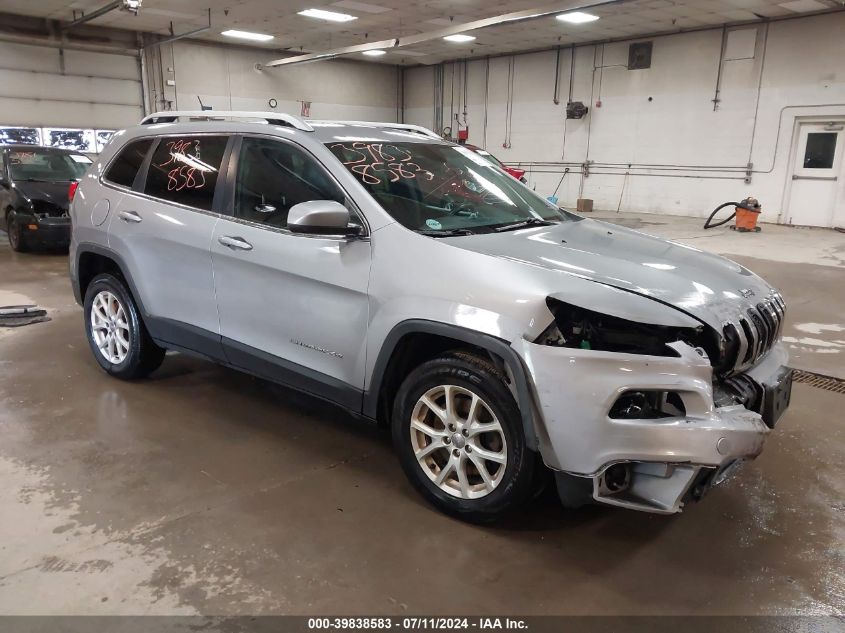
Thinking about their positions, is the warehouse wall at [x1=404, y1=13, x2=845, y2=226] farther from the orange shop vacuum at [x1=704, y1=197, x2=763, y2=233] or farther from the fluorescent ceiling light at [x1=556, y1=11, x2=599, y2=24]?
the fluorescent ceiling light at [x1=556, y1=11, x2=599, y2=24]

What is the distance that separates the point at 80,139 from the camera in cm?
1572

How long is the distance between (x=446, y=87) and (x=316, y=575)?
2089 cm

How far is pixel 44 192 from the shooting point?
9.41 meters

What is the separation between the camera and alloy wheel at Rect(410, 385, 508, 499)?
2.59m

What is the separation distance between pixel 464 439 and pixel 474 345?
0.40m

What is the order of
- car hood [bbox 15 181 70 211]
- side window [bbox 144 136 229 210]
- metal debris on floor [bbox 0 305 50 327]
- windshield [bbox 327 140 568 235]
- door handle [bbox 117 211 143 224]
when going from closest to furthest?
windshield [bbox 327 140 568 235] < side window [bbox 144 136 229 210] < door handle [bbox 117 211 143 224] < metal debris on floor [bbox 0 305 50 327] < car hood [bbox 15 181 70 211]

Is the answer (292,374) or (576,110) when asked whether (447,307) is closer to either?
(292,374)

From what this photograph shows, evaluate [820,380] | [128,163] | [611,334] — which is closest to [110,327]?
[128,163]

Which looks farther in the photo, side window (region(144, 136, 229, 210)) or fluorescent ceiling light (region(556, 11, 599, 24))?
fluorescent ceiling light (region(556, 11, 599, 24))

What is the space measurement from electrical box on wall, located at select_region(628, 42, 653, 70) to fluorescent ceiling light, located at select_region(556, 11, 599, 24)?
253 cm

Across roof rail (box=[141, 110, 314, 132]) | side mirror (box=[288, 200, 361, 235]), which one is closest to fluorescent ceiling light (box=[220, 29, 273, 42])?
roof rail (box=[141, 110, 314, 132])

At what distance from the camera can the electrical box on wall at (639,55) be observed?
16188 mm

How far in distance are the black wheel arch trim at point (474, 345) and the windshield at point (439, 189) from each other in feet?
1.55

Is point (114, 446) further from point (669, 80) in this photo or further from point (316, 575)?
point (669, 80)
